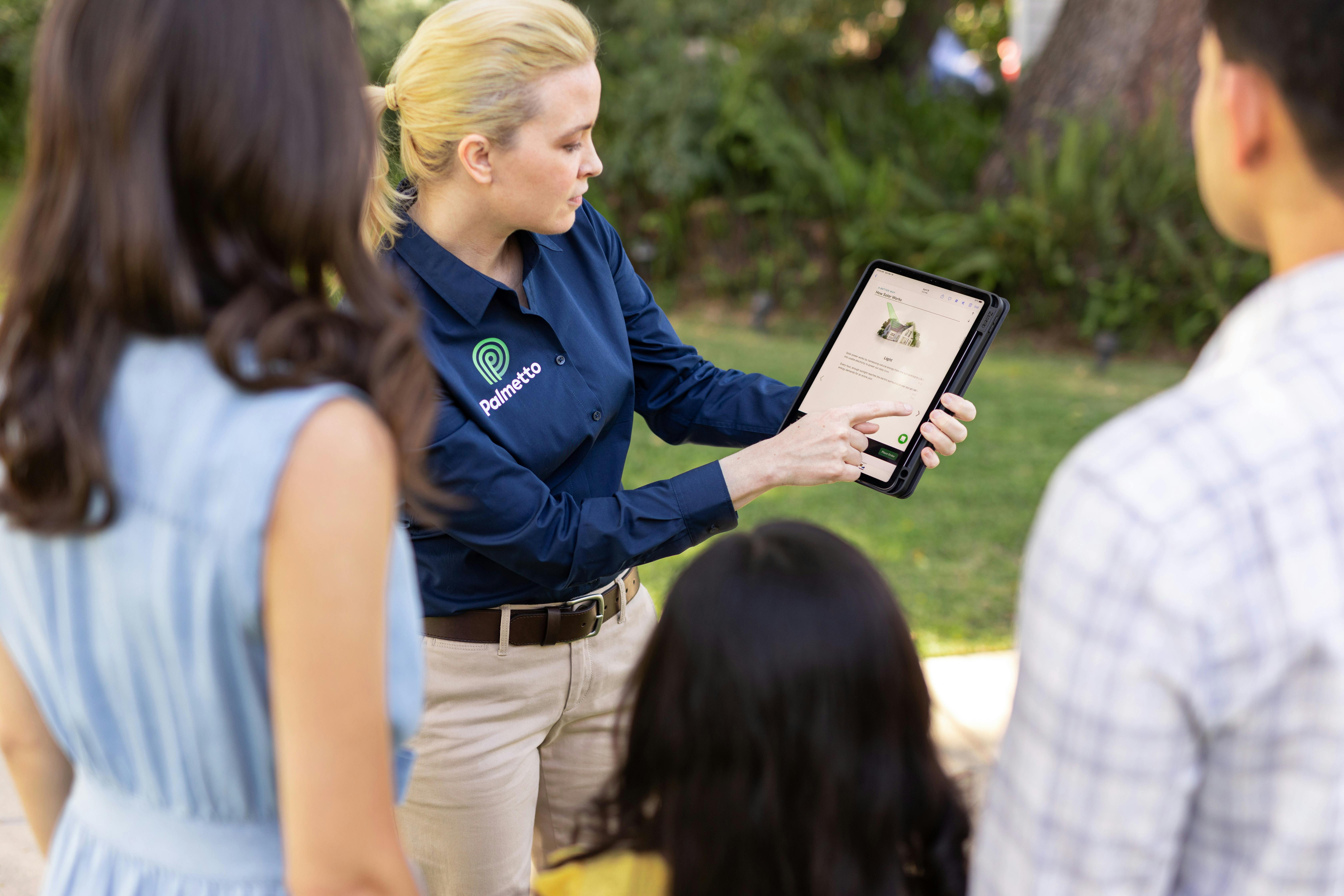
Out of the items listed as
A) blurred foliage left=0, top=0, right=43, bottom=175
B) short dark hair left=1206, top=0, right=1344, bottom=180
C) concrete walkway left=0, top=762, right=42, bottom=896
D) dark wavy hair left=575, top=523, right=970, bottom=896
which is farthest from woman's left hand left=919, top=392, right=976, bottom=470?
blurred foliage left=0, top=0, right=43, bottom=175

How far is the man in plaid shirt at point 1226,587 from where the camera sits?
83 cm

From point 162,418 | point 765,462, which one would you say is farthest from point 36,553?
point 765,462

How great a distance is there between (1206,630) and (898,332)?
1417 mm

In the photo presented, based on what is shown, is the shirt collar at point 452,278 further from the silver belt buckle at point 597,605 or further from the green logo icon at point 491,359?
the silver belt buckle at point 597,605

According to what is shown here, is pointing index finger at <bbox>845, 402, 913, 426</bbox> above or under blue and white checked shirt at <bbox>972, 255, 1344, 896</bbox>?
under

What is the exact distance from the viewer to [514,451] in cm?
187

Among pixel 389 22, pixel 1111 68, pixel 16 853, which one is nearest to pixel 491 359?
pixel 16 853

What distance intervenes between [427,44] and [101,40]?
1059 millimetres

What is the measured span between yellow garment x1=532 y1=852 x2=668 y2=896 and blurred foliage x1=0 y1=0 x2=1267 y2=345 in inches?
286

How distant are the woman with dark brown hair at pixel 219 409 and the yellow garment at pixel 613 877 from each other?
334 mm

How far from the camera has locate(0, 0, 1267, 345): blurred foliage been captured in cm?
789

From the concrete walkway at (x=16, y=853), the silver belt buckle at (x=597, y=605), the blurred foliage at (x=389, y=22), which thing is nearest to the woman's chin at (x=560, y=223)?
the silver belt buckle at (x=597, y=605)

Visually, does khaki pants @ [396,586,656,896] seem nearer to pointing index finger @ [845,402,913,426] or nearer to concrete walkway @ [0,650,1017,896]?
pointing index finger @ [845,402,913,426]

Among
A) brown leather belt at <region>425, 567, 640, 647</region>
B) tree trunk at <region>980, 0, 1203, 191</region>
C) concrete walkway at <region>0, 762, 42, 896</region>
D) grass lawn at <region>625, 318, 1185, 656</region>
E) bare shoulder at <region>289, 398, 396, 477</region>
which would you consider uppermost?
tree trunk at <region>980, 0, 1203, 191</region>
